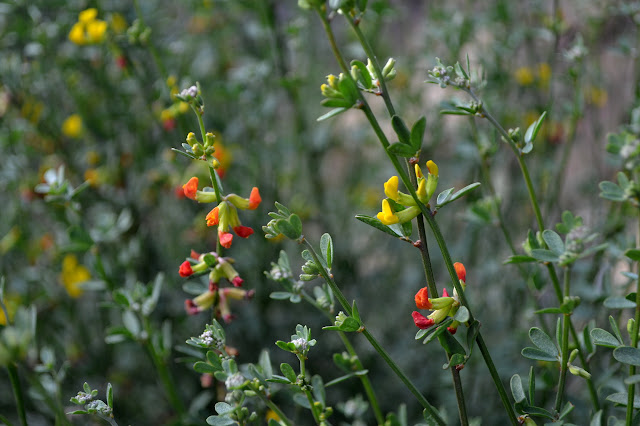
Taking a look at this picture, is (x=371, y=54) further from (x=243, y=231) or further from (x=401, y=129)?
(x=243, y=231)

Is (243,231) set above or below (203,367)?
above

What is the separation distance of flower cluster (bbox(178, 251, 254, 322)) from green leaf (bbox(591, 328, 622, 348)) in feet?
1.66

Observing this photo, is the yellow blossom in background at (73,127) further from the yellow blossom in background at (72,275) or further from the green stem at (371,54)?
the green stem at (371,54)

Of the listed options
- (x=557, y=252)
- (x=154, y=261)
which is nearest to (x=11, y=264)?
(x=154, y=261)

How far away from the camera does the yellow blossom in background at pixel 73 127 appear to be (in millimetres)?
1918

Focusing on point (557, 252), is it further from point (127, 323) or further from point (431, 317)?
point (127, 323)

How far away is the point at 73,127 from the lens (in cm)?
192

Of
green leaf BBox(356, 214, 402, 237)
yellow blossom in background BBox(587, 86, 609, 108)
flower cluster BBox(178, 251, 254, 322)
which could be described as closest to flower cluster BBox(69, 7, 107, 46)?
flower cluster BBox(178, 251, 254, 322)

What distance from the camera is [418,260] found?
7.69 feet

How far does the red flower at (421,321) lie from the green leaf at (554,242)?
7.7 inches

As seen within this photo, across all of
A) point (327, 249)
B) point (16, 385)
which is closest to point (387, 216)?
point (327, 249)

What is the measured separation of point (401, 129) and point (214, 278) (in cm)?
38

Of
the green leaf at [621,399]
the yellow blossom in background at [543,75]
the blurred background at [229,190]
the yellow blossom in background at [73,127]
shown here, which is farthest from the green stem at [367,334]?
the yellow blossom in background at [543,75]

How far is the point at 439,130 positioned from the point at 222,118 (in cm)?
86
